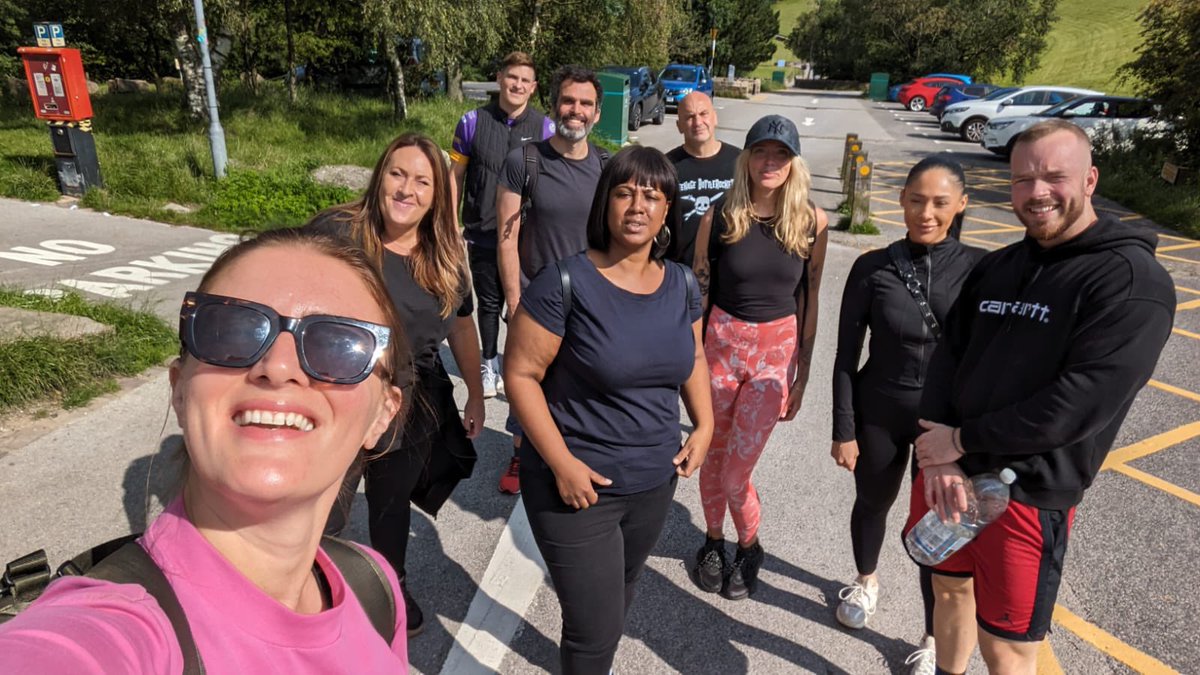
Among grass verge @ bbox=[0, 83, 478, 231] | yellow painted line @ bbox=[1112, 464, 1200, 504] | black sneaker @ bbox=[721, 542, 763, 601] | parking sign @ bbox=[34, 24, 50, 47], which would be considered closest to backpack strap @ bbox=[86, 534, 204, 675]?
black sneaker @ bbox=[721, 542, 763, 601]

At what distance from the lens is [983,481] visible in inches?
→ 77.6

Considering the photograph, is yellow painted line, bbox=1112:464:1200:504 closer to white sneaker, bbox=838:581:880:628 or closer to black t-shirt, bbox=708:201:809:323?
white sneaker, bbox=838:581:880:628

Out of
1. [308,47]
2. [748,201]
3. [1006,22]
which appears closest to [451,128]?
[308,47]

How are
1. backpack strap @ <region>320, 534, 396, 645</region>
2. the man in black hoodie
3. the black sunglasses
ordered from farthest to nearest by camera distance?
the man in black hoodie
backpack strap @ <region>320, 534, 396, 645</region>
the black sunglasses

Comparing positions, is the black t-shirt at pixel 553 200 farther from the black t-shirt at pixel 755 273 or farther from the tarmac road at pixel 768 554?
the tarmac road at pixel 768 554

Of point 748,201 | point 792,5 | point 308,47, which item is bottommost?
point 748,201

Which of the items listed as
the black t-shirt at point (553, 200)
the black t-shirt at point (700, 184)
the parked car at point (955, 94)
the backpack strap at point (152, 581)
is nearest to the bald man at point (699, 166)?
the black t-shirt at point (700, 184)

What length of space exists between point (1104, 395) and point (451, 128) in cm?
1450

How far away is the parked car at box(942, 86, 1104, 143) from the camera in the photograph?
20484 mm

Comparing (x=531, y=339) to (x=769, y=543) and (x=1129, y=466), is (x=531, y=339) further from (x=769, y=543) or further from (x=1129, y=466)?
(x=1129, y=466)

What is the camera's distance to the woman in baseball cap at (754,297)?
288 cm

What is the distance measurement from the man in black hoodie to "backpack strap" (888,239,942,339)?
0.34 metres

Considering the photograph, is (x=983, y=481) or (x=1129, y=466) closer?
(x=983, y=481)

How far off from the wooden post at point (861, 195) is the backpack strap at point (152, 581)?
994 cm
